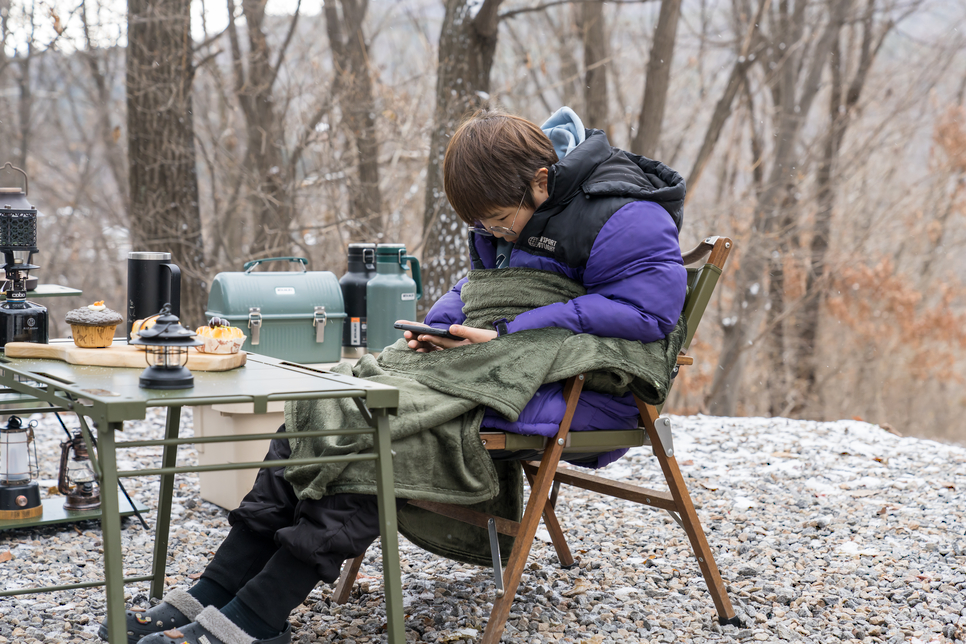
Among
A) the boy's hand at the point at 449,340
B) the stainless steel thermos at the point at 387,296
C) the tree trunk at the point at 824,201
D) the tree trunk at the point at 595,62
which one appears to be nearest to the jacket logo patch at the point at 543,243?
the boy's hand at the point at 449,340

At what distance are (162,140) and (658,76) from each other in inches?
160

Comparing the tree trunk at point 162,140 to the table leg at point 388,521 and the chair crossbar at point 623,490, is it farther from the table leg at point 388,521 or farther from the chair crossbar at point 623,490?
the table leg at point 388,521

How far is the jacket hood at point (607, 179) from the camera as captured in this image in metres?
2.11

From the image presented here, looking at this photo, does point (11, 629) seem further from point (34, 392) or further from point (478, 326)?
point (478, 326)

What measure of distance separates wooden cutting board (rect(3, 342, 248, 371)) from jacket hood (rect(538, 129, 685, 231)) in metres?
0.80

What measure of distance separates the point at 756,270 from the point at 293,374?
7.75 meters

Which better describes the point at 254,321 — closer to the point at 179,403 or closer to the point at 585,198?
the point at 585,198

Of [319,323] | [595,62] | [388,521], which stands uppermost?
[595,62]

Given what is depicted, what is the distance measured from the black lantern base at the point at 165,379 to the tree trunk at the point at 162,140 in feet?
16.0

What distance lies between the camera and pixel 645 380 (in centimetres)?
204

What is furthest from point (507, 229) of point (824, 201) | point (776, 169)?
point (824, 201)

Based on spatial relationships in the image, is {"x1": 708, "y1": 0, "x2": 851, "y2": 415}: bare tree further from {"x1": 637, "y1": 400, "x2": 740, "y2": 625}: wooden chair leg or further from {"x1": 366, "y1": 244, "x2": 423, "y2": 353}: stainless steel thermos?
{"x1": 637, "y1": 400, "x2": 740, "y2": 625}: wooden chair leg

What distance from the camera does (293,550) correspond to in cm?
173

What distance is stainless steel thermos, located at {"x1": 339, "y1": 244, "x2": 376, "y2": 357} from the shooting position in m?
3.71
